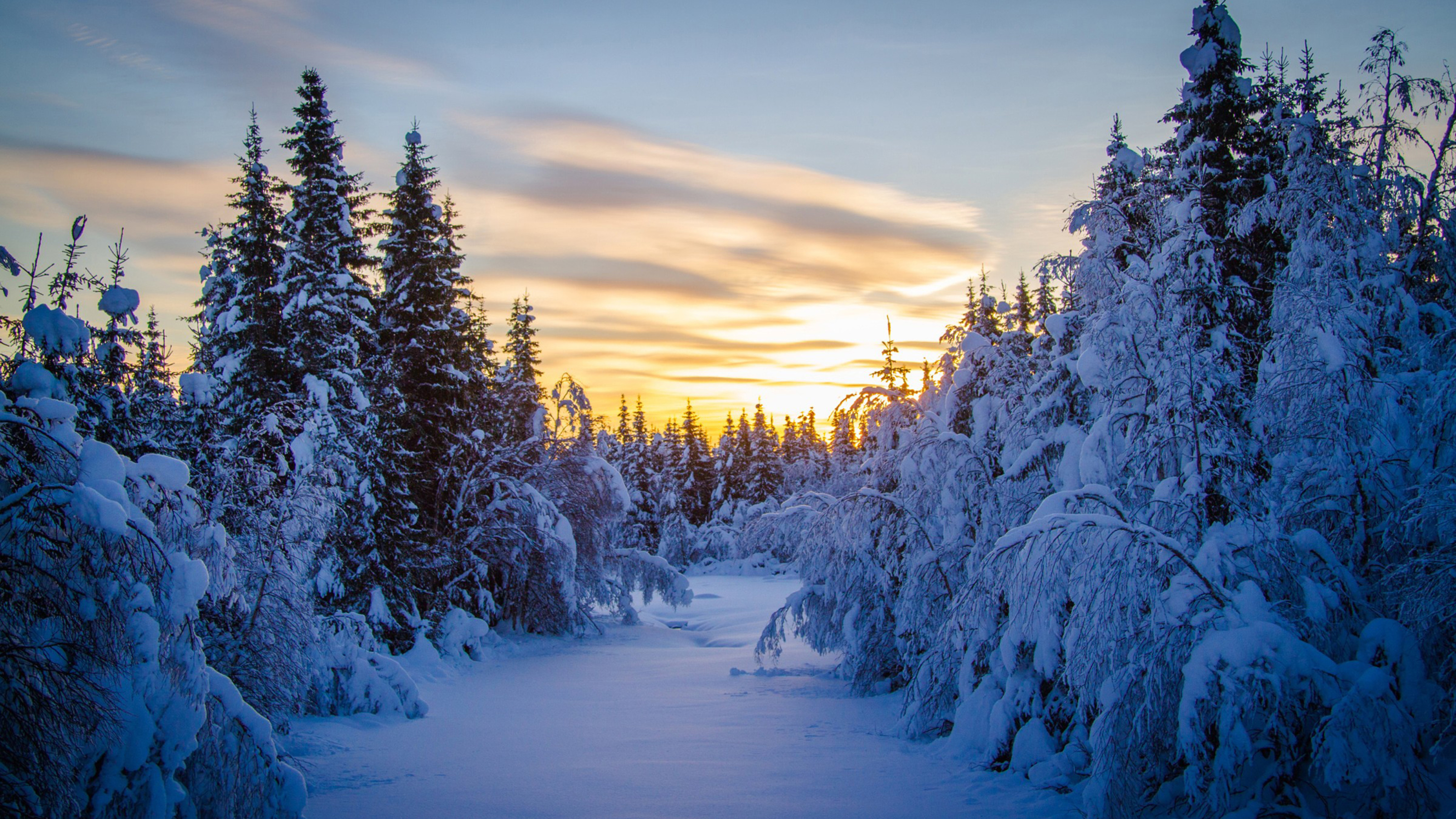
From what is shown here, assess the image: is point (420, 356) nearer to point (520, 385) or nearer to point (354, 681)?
point (520, 385)

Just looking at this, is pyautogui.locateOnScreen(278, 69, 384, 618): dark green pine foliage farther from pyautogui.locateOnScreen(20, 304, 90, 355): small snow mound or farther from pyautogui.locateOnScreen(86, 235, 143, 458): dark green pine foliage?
pyautogui.locateOnScreen(20, 304, 90, 355): small snow mound

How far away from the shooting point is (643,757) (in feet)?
30.3

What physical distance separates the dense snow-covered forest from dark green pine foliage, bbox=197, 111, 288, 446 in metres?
0.07

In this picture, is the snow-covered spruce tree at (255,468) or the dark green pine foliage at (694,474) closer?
the snow-covered spruce tree at (255,468)

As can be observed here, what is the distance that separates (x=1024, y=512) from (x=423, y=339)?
14756 millimetres

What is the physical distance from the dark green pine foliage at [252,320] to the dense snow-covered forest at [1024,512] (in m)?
0.07

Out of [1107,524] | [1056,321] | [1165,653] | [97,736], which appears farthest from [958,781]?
[97,736]

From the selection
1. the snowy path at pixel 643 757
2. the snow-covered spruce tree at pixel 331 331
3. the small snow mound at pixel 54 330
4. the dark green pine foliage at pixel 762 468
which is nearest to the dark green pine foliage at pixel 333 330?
the snow-covered spruce tree at pixel 331 331

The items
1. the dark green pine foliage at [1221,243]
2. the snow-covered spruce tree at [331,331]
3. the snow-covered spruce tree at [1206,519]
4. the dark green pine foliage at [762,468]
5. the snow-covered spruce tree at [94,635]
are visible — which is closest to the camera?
the snow-covered spruce tree at [94,635]

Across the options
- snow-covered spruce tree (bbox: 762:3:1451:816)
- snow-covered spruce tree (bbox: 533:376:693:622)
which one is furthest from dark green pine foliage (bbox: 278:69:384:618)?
snow-covered spruce tree (bbox: 762:3:1451:816)

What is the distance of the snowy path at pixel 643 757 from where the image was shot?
726cm

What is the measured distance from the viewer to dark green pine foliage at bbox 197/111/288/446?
1365 centimetres

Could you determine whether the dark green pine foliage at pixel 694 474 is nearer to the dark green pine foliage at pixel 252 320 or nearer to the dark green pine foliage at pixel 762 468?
the dark green pine foliage at pixel 762 468

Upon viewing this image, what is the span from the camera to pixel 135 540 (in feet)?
14.0
